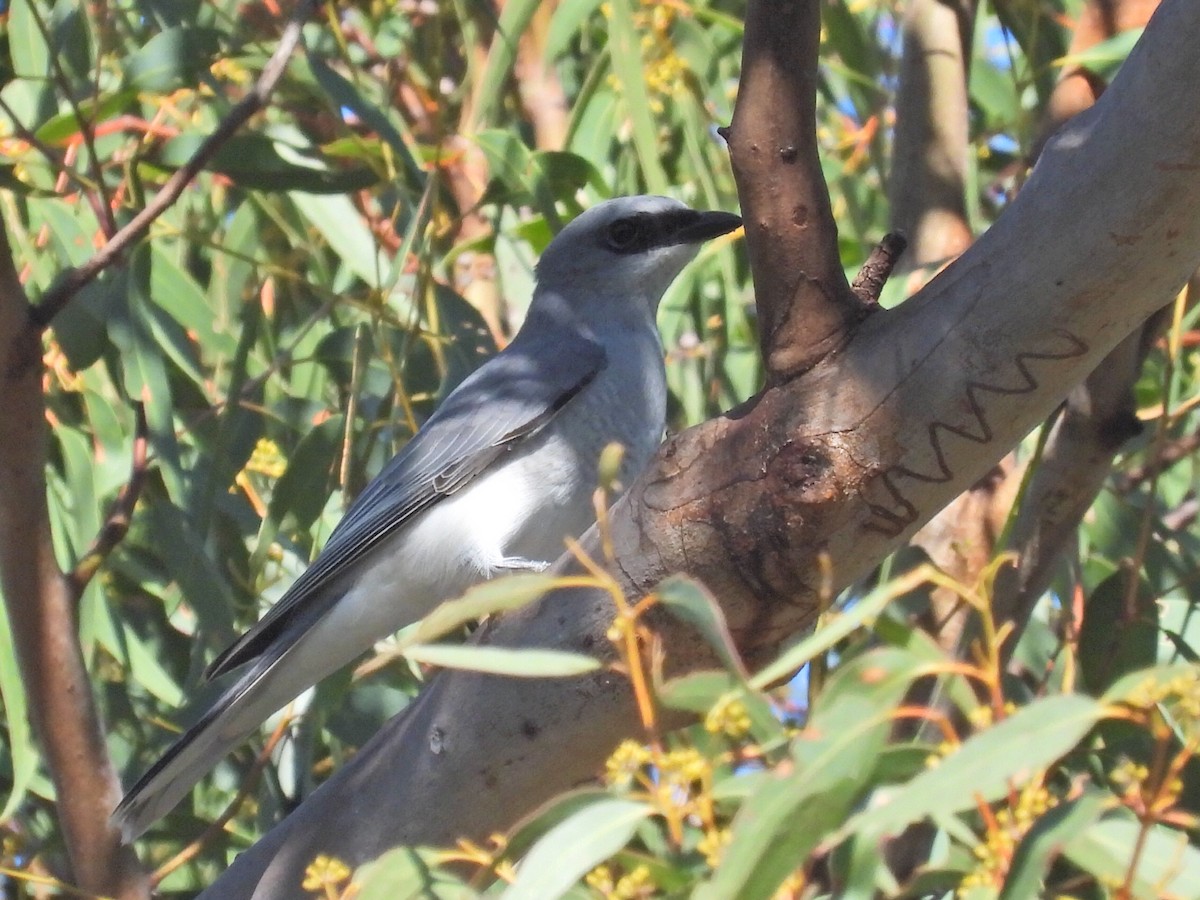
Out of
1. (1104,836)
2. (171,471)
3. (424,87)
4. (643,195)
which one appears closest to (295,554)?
(171,471)

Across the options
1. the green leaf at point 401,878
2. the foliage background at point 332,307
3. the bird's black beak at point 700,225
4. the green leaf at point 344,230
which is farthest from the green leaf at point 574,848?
the green leaf at point 344,230

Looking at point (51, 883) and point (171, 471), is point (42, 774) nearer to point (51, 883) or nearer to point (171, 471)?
point (171, 471)

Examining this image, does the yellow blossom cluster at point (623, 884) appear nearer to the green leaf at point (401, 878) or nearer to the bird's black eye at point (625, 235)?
→ the green leaf at point (401, 878)

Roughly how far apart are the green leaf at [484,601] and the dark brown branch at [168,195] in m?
1.17

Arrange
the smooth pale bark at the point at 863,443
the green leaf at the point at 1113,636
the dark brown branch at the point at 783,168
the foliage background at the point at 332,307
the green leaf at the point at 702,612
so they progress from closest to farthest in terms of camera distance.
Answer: the green leaf at the point at 702,612, the smooth pale bark at the point at 863,443, the dark brown branch at the point at 783,168, the green leaf at the point at 1113,636, the foliage background at the point at 332,307

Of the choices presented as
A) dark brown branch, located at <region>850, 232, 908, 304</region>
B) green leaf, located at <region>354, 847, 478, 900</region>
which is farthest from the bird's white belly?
green leaf, located at <region>354, 847, 478, 900</region>

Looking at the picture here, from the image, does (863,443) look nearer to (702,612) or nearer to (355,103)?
(702,612)

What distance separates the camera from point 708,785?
4.26 feet

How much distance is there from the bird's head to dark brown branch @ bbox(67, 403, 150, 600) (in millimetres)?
1032

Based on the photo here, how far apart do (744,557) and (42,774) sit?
1700 mm

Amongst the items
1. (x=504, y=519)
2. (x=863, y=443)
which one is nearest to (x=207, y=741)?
(x=504, y=519)

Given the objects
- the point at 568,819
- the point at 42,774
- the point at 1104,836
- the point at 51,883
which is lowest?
the point at 42,774

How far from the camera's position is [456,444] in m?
3.01

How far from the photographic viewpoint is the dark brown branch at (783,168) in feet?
5.58
